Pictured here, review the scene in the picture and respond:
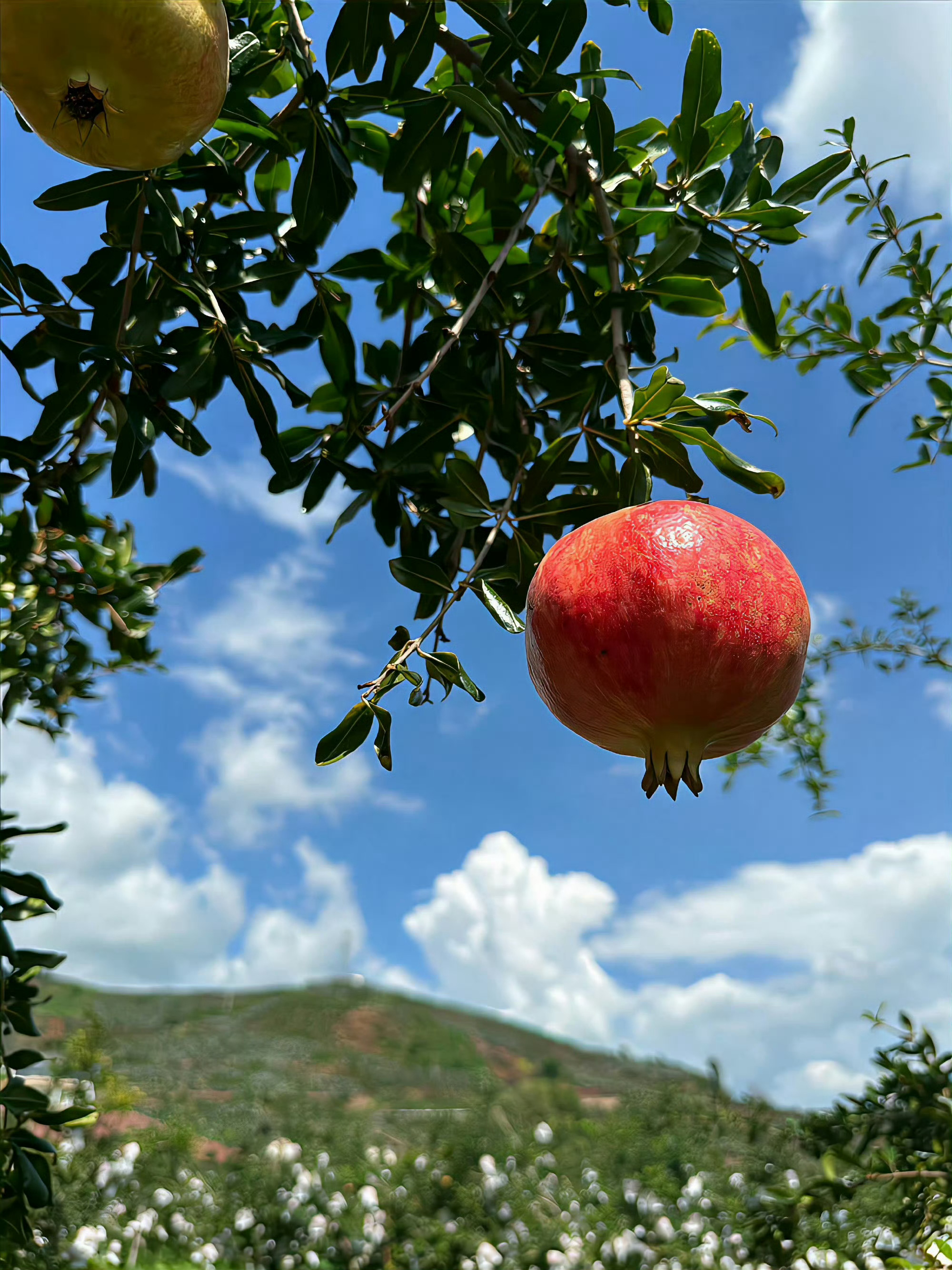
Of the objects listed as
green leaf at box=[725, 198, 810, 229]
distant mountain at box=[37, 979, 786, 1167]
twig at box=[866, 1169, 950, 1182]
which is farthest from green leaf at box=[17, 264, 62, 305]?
distant mountain at box=[37, 979, 786, 1167]

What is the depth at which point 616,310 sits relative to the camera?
4.03ft

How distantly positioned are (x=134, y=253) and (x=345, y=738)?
2.37 ft

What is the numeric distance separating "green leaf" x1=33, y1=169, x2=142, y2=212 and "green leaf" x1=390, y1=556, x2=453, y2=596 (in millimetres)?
660

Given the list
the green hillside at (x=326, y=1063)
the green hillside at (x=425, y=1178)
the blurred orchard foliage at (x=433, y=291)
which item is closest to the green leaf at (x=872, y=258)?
the blurred orchard foliage at (x=433, y=291)

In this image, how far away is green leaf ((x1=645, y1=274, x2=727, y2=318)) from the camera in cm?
142

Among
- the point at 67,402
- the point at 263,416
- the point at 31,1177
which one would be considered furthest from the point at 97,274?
the point at 31,1177

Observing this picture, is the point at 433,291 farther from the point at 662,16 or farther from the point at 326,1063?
the point at 326,1063

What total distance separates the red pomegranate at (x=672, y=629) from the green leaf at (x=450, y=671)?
0.43ft

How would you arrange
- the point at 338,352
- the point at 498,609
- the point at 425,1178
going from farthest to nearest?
the point at 425,1178 → the point at 338,352 → the point at 498,609

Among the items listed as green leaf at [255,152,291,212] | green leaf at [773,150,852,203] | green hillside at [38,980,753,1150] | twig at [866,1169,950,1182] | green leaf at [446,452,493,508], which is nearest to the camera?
green leaf at [446,452,493,508]

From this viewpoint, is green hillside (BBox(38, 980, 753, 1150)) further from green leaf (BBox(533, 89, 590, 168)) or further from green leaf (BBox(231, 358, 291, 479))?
green leaf (BBox(533, 89, 590, 168))

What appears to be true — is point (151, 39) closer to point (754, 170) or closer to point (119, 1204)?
point (754, 170)

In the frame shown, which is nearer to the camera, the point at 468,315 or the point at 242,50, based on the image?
the point at 468,315

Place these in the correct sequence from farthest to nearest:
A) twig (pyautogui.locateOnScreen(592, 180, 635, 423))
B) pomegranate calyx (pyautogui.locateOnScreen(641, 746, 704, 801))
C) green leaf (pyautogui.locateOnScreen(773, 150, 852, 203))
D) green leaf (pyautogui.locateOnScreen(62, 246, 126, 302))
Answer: green leaf (pyautogui.locateOnScreen(62, 246, 126, 302))
green leaf (pyautogui.locateOnScreen(773, 150, 852, 203))
twig (pyautogui.locateOnScreen(592, 180, 635, 423))
pomegranate calyx (pyautogui.locateOnScreen(641, 746, 704, 801))
